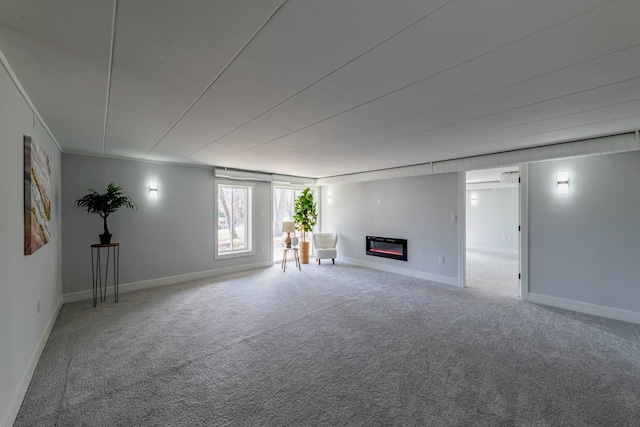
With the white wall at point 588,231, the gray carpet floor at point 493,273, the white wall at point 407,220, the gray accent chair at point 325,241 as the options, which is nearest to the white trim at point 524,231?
the white wall at point 588,231

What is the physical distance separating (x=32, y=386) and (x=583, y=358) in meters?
5.00

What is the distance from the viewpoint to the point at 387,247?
6301 mm

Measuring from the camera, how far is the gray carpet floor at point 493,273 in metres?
4.84

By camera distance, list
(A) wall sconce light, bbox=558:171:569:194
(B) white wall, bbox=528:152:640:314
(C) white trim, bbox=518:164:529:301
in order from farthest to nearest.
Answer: (C) white trim, bbox=518:164:529:301 < (A) wall sconce light, bbox=558:171:569:194 < (B) white wall, bbox=528:152:640:314

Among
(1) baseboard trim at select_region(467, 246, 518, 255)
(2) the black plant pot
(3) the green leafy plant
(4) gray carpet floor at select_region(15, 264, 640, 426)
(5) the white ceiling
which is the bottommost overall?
(4) gray carpet floor at select_region(15, 264, 640, 426)

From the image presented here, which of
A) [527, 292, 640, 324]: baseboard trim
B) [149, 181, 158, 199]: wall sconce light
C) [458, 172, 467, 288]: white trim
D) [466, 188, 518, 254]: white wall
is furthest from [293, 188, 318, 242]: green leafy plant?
[466, 188, 518, 254]: white wall

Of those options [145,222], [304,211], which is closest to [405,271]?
[304,211]

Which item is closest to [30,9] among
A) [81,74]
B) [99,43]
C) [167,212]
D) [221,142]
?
[99,43]

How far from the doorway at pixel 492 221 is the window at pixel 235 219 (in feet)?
18.0

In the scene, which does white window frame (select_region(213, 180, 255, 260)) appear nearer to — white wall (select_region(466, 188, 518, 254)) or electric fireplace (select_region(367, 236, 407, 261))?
electric fireplace (select_region(367, 236, 407, 261))

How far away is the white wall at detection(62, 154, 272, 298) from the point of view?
164 inches

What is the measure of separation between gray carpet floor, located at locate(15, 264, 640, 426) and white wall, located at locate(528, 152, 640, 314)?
0.44 meters

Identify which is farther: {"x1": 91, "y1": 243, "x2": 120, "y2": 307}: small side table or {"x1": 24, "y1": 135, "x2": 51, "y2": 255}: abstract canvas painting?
{"x1": 91, "y1": 243, "x2": 120, "y2": 307}: small side table

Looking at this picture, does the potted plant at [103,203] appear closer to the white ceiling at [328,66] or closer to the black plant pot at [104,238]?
the black plant pot at [104,238]
